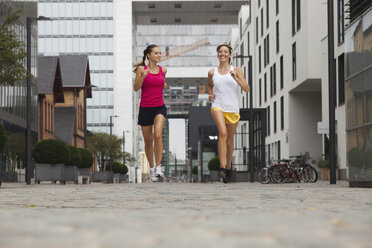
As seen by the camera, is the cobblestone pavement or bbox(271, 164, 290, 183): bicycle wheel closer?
the cobblestone pavement

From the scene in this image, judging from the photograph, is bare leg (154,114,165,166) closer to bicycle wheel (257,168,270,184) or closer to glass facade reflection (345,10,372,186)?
glass facade reflection (345,10,372,186)

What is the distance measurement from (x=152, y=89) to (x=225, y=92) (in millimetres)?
1262

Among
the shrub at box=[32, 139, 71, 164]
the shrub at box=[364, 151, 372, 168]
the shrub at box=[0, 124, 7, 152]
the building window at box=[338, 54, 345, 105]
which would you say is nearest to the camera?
the shrub at box=[364, 151, 372, 168]

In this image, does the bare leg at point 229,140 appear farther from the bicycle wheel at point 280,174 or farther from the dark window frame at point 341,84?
the dark window frame at point 341,84

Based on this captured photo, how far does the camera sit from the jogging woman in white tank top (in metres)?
11.4

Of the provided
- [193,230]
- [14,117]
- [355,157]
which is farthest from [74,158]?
[193,230]

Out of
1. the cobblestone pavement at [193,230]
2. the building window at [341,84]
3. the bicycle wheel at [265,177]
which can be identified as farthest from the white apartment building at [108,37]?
the cobblestone pavement at [193,230]

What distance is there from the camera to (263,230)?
12.5 ft

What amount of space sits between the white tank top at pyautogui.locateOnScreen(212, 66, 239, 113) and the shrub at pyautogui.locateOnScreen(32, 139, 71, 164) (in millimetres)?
18095

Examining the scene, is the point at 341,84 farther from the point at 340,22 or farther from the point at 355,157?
the point at 355,157

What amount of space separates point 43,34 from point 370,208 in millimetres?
103166

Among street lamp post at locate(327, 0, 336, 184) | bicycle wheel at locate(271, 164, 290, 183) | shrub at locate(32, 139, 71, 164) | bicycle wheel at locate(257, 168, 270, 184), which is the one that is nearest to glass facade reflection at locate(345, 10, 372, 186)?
street lamp post at locate(327, 0, 336, 184)

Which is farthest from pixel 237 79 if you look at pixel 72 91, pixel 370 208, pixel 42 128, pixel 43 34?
pixel 43 34

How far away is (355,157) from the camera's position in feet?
47.2
